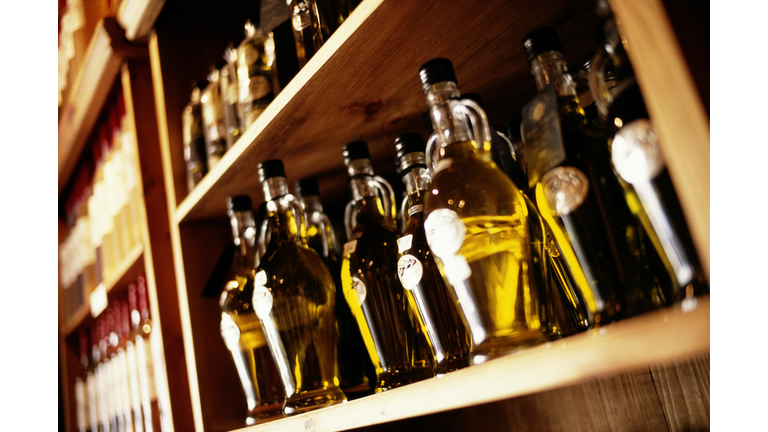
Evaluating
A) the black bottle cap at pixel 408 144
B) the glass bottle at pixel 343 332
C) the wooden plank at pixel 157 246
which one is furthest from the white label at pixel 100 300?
the black bottle cap at pixel 408 144

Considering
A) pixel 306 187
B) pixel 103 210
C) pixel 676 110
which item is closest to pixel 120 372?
pixel 103 210

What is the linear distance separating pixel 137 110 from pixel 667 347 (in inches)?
55.3

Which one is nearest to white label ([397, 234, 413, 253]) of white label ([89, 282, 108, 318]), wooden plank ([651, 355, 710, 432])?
wooden plank ([651, 355, 710, 432])

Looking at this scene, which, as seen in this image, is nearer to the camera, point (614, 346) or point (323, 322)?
point (614, 346)

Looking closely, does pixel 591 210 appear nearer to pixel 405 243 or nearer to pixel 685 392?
pixel 405 243

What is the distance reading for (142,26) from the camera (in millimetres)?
1359

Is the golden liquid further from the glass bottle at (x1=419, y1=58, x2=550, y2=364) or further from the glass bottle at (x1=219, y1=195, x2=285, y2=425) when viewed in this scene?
the glass bottle at (x1=219, y1=195, x2=285, y2=425)

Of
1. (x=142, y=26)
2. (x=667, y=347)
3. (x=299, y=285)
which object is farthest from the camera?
(x=142, y=26)

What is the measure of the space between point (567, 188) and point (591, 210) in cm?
3

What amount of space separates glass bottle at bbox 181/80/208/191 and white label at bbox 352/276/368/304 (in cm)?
56

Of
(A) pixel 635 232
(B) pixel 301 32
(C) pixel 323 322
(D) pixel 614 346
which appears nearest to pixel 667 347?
(D) pixel 614 346

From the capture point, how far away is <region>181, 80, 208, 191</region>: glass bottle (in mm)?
1219
